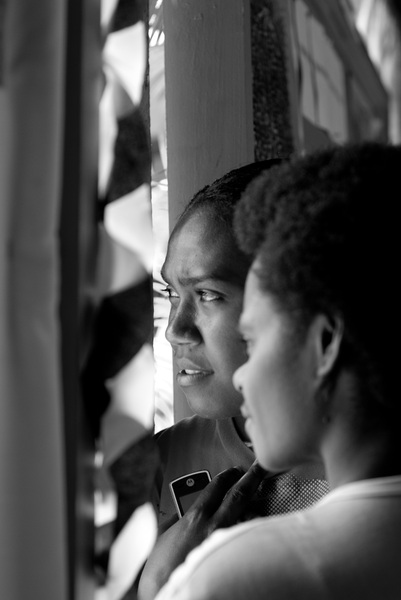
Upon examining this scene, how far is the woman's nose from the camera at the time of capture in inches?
42.2

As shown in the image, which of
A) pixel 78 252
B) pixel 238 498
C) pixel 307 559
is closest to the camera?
pixel 307 559

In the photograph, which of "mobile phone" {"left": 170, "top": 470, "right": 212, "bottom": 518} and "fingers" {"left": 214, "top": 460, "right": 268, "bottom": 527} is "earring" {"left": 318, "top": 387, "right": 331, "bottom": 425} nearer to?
"fingers" {"left": 214, "top": 460, "right": 268, "bottom": 527}

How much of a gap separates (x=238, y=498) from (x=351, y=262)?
0.44m

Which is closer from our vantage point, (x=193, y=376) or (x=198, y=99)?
(x=193, y=376)

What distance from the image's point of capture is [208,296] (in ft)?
3.58

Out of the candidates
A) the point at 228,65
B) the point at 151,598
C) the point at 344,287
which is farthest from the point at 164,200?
the point at 344,287

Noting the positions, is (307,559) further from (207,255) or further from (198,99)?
(198,99)

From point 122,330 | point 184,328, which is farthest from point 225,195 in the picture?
point 122,330

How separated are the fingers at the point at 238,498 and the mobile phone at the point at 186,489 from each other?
0.08m

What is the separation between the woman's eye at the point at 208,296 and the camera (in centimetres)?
108

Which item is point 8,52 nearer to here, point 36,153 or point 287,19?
point 36,153

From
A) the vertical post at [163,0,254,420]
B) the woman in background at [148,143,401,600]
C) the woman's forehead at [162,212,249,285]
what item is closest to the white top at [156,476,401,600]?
the woman in background at [148,143,401,600]

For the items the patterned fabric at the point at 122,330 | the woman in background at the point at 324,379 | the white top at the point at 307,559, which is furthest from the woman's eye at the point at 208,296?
the white top at the point at 307,559

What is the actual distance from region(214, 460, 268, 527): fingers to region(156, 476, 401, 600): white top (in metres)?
0.35
